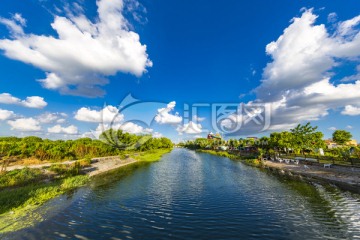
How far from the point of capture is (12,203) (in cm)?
1872

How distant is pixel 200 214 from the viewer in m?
17.2

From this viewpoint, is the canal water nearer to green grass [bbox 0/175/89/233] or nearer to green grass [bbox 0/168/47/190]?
green grass [bbox 0/175/89/233]

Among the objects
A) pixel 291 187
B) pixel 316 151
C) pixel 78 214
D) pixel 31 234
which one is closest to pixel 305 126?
pixel 316 151

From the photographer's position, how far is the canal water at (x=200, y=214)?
13586 mm

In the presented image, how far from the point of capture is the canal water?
535 inches

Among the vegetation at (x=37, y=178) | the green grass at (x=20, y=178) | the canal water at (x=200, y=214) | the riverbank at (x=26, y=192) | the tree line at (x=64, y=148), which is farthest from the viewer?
the tree line at (x=64, y=148)

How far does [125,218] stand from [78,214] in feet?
15.7

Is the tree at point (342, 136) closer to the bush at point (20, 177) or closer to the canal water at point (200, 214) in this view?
the canal water at point (200, 214)

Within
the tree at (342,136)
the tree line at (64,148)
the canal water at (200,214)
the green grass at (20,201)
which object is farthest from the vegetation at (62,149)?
the tree at (342,136)

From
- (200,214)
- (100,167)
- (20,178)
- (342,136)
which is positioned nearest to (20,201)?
(20,178)

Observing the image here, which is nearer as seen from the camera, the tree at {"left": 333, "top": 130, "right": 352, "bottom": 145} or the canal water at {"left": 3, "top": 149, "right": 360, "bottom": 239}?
the canal water at {"left": 3, "top": 149, "right": 360, "bottom": 239}

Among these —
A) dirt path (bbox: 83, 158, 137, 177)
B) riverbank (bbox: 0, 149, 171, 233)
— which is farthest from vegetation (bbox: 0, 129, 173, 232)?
dirt path (bbox: 83, 158, 137, 177)

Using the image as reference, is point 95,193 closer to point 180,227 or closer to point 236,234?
point 180,227

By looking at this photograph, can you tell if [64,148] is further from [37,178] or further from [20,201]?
[20,201]
